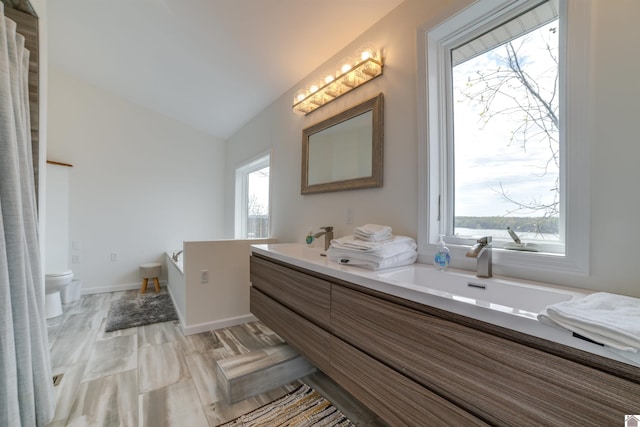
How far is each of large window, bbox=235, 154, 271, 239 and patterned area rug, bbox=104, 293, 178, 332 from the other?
4.25 feet

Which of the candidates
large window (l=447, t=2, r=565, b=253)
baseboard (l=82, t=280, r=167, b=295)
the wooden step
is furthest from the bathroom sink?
baseboard (l=82, t=280, r=167, b=295)

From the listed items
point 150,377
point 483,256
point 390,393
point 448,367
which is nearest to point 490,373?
→ point 448,367

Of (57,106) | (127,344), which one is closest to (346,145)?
(127,344)

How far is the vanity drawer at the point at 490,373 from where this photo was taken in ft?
1.83

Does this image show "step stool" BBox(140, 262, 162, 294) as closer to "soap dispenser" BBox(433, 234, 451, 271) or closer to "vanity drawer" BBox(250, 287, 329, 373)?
"vanity drawer" BBox(250, 287, 329, 373)

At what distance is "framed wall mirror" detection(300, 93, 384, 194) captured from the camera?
1739 millimetres

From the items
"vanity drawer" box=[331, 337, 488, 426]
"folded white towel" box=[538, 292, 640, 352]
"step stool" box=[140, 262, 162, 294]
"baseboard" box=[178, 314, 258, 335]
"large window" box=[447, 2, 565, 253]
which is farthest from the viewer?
"step stool" box=[140, 262, 162, 294]

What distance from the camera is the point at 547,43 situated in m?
1.15

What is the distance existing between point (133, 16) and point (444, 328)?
10.3 ft

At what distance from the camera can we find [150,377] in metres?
1.81

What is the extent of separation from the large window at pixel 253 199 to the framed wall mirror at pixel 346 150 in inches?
36.0

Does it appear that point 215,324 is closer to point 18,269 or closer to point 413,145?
point 18,269

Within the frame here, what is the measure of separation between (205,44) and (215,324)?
2.53 metres

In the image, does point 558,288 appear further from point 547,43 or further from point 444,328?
point 547,43
